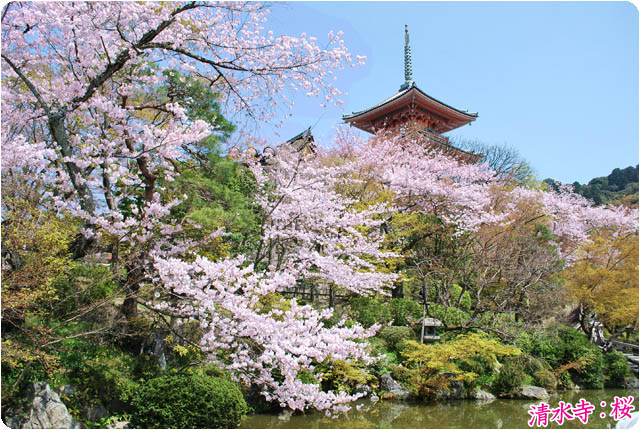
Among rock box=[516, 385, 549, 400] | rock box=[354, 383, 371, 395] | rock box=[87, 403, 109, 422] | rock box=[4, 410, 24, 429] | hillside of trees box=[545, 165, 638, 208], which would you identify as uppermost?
hillside of trees box=[545, 165, 638, 208]

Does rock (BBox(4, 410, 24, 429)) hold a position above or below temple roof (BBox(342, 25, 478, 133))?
below

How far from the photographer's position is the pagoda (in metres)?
19.2

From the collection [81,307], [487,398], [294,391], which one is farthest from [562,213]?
[81,307]

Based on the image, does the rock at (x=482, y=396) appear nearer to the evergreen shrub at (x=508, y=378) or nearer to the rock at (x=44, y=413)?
the evergreen shrub at (x=508, y=378)

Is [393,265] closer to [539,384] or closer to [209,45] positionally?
[539,384]

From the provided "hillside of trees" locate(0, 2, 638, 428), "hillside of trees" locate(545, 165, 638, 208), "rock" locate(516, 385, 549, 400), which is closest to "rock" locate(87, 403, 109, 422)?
"hillside of trees" locate(0, 2, 638, 428)

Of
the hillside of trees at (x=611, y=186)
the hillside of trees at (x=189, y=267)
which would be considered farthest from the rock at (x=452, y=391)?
the hillside of trees at (x=611, y=186)

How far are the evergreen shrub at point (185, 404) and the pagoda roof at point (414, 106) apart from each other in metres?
16.9

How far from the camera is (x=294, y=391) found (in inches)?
188

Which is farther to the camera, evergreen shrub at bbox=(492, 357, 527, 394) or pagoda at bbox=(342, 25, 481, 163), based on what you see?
pagoda at bbox=(342, 25, 481, 163)

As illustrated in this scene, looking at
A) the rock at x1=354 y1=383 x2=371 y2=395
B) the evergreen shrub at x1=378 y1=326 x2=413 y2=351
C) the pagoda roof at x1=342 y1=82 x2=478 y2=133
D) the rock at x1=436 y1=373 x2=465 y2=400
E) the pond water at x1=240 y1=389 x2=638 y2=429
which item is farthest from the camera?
the pagoda roof at x1=342 y1=82 x2=478 y2=133

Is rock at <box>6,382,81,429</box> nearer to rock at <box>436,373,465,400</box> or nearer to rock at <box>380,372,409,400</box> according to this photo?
rock at <box>380,372,409,400</box>

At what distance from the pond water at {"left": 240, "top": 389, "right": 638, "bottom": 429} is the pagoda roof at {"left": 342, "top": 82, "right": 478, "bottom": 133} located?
14.8 metres

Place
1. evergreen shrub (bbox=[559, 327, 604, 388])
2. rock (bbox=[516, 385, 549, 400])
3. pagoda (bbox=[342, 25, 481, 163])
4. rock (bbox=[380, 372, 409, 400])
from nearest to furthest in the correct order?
rock (bbox=[380, 372, 409, 400])
rock (bbox=[516, 385, 549, 400])
evergreen shrub (bbox=[559, 327, 604, 388])
pagoda (bbox=[342, 25, 481, 163])
